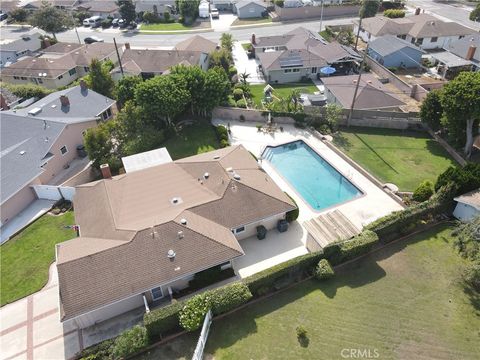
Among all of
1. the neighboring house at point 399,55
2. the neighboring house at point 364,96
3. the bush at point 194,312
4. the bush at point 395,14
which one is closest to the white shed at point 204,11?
the bush at point 395,14

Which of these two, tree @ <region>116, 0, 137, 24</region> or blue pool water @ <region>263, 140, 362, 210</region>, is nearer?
blue pool water @ <region>263, 140, 362, 210</region>

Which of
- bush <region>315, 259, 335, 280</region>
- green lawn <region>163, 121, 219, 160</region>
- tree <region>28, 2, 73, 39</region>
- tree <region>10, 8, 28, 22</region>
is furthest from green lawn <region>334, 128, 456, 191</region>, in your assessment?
tree <region>10, 8, 28, 22</region>

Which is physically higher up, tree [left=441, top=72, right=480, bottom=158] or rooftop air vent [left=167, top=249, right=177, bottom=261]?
tree [left=441, top=72, right=480, bottom=158]

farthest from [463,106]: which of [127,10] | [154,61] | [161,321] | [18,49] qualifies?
[127,10]

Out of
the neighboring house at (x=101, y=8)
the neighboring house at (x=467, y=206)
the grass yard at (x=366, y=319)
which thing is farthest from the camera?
the neighboring house at (x=101, y=8)

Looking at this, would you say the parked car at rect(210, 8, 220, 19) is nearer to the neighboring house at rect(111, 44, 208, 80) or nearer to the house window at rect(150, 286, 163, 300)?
the neighboring house at rect(111, 44, 208, 80)

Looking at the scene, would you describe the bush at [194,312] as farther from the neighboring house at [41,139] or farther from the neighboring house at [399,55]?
the neighboring house at [399,55]
